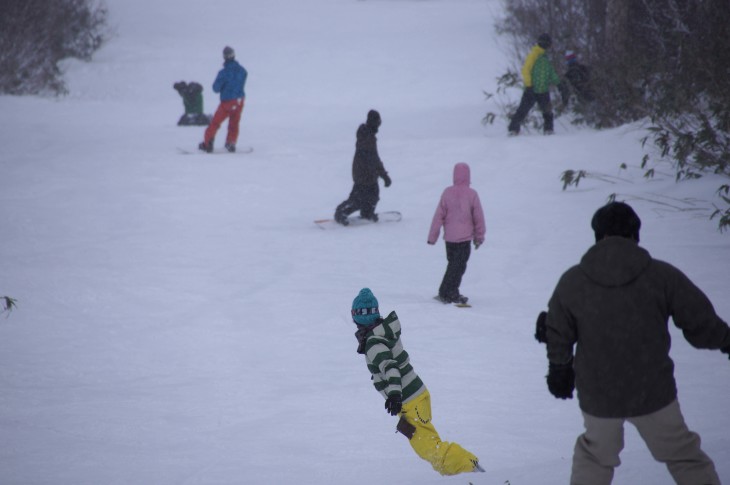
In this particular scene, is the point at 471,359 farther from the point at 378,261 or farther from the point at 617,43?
the point at 617,43

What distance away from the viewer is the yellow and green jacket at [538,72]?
45.9 feet

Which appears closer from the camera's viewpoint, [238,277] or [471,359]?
[471,359]

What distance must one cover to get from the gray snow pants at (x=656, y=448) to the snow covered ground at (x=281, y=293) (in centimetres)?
68

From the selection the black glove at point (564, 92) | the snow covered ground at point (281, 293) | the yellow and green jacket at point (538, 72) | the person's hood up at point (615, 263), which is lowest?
the snow covered ground at point (281, 293)

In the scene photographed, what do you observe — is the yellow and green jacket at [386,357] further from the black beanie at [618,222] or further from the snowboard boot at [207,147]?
the snowboard boot at [207,147]

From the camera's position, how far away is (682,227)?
31.7 ft

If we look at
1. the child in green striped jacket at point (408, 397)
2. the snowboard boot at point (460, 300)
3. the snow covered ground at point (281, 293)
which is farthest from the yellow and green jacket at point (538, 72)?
the child in green striped jacket at point (408, 397)

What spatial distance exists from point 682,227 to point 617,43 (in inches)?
230

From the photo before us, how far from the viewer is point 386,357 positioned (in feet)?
13.0

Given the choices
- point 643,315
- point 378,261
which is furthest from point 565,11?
point 643,315

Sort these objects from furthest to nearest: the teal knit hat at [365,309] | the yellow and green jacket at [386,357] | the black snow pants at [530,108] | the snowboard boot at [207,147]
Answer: the snowboard boot at [207,147], the black snow pants at [530,108], the teal knit hat at [365,309], the yellow and green jacket at [386,357]

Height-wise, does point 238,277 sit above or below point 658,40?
below

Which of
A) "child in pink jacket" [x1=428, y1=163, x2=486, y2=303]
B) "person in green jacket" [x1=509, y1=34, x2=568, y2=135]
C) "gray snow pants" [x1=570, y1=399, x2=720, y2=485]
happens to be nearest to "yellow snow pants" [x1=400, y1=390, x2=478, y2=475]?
"gray snow pants" [x1=570, y1=399, x2=720, y2=485]

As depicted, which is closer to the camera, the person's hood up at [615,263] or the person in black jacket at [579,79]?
the person's hood up at [615,263]
